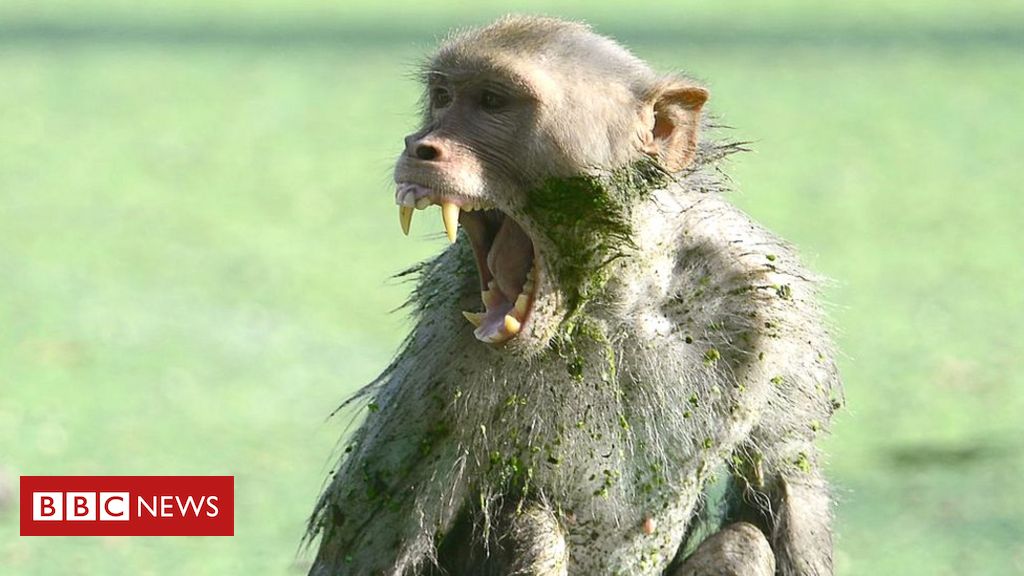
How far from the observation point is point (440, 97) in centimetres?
357

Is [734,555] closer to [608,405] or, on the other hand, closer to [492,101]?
[608,405]

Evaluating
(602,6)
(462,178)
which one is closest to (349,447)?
(462,178)

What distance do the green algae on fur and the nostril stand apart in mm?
221

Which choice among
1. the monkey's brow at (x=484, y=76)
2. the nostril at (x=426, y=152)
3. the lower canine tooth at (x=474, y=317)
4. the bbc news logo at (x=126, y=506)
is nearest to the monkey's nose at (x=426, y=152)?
the nostril at (x=426, y=152)

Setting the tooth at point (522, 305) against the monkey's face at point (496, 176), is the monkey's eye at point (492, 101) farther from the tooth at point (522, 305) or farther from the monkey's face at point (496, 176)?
the tooth at point (522, 305)

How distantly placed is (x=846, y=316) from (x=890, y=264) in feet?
2.92

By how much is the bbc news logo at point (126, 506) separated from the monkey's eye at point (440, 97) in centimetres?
221

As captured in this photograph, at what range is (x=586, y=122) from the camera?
3.49m

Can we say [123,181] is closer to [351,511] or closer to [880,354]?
[880,354]

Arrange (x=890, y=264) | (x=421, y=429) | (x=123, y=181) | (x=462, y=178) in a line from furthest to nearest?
(x=123, y=181), (x=890, y=264), (x=421, y=429), (x=462, y=178)

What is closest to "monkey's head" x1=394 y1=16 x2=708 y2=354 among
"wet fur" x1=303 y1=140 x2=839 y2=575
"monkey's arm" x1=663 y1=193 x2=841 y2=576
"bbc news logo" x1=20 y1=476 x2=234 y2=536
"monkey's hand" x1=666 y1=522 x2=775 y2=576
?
"wet fur" x1=303 y1=140 x2=839 y2=575

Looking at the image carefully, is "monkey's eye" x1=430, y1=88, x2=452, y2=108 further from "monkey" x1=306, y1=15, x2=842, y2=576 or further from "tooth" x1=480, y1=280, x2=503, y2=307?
"tooth" x1=480, y1=280, x2=503, y2=307

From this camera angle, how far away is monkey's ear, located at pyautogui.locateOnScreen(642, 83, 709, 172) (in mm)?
3586

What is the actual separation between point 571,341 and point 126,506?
2.33 m
